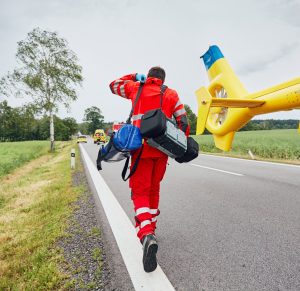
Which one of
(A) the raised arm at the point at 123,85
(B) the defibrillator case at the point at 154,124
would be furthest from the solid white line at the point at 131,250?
(A) the raised arm at the point at 123,85

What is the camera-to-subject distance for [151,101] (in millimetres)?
2934

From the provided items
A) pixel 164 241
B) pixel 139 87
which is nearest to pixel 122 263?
pixel 164 241

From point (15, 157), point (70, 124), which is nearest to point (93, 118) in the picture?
point (70, 124)

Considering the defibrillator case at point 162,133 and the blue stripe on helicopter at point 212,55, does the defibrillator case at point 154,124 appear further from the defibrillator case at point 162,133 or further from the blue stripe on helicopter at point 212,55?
the blue stripe on helicopter at point 212,55

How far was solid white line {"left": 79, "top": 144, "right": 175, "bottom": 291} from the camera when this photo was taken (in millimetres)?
2219

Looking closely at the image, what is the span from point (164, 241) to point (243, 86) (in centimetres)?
457

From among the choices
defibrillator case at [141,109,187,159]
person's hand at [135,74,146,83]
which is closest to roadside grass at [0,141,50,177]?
person's hand at [135,74,146,83]

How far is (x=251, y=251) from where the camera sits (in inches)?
109

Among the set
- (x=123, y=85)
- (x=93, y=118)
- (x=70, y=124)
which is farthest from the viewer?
(x=93, y=118)

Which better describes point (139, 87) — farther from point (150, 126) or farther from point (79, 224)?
point (79, 224)

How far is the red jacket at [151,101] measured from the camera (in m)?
2.92

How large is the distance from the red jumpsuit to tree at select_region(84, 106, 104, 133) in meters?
114

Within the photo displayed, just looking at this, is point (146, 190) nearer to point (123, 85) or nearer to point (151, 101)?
point (151, 101)

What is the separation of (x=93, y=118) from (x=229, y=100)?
115 m
